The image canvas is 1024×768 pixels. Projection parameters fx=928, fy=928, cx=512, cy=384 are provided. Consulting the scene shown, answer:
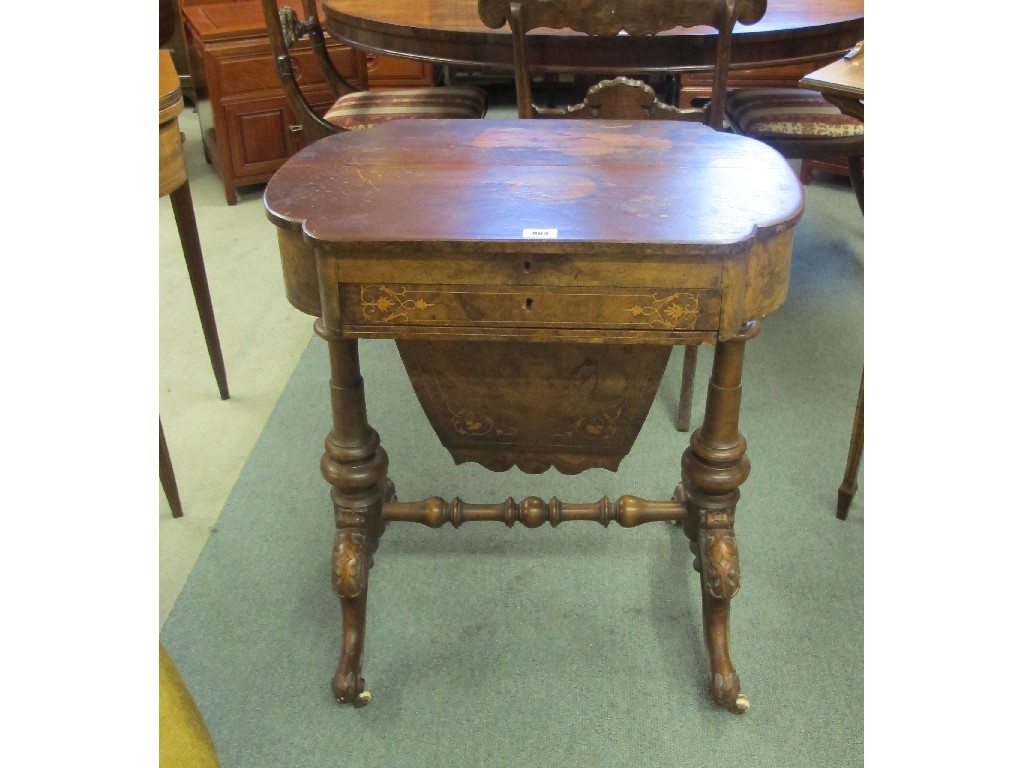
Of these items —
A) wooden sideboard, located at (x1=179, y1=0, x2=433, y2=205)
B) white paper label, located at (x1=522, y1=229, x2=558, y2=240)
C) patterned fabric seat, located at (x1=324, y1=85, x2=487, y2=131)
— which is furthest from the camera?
wooden sideboard, located at (x1=179, y1=0, x2=433, y2=205)

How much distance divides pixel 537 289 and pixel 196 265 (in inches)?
49.4

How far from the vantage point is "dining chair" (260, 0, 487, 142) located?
2607 mm

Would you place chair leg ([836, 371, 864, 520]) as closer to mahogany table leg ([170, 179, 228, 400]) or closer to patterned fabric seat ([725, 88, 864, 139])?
patterned fabric seat ([725, 88, 864, 139])

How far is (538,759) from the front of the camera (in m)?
1.54

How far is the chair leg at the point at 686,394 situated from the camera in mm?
2254

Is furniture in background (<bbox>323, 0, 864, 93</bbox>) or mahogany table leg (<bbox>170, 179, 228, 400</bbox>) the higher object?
furniture in background (<bbox>323, 0, 864, 93</bbox>)

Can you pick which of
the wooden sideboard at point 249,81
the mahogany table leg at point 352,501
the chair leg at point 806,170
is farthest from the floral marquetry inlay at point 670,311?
the chair leg at point 806,170

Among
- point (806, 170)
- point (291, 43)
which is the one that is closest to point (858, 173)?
point (806, 170)

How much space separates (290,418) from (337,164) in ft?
3.49

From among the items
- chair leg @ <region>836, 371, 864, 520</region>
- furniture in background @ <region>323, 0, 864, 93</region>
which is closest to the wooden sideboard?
furniture in background @ <region>323, 0, 864, 93</region>

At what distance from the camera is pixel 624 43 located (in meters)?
2.26

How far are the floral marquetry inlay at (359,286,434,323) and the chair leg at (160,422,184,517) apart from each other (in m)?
0.90

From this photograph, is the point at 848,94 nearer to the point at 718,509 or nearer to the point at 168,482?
the point at 718,509

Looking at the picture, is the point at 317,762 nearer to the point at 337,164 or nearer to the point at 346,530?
the point at 346,530
